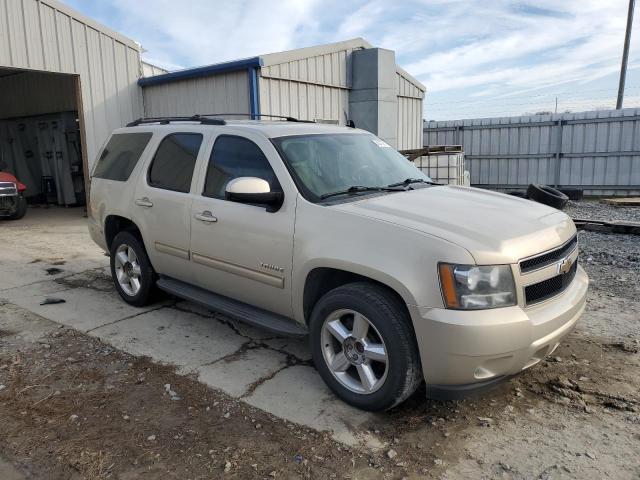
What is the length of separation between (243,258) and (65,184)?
12879 millimetres

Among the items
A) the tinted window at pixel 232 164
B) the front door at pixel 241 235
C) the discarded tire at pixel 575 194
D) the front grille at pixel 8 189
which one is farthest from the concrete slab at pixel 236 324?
the discarded tire at pixel 575 194

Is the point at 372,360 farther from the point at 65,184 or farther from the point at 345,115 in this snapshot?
the point at 65,184

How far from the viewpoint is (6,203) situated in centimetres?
1219

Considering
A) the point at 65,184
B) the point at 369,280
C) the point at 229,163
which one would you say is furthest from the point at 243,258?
the point at 65,184

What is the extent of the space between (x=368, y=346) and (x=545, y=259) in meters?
1.23

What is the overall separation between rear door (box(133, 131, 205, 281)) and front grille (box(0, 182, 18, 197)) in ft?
28.6

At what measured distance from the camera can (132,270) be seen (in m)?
5.53

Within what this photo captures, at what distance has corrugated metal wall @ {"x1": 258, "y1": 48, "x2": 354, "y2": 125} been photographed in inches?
411

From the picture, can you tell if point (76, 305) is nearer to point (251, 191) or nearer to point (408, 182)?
point (251, 191)

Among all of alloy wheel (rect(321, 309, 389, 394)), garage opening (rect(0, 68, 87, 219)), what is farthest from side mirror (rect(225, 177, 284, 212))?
garage opening (rect(0, 68, 87, 219))

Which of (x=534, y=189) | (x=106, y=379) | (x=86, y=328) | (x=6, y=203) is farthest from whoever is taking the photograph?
(x=6, y=203)

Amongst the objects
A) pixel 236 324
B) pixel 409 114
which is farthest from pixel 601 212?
pixel 236 324

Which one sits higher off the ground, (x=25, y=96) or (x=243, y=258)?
(x=25, y=96)

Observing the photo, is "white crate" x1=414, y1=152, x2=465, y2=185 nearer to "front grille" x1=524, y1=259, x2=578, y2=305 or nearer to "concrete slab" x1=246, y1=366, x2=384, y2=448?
"front grille" x1=524, y1=259, x2=578, y2=305
